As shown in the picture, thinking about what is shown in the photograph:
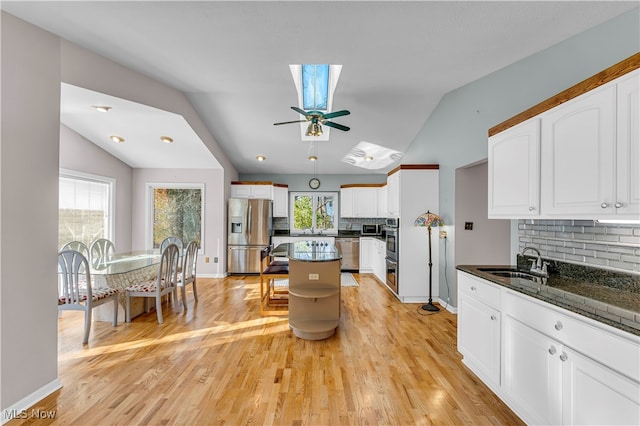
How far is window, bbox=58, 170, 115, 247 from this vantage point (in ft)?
14.6

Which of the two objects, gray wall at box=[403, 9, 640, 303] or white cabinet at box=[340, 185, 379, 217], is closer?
gray wall at box=[403, 9, 640, 303]

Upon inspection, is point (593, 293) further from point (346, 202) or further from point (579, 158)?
point (346, 202)

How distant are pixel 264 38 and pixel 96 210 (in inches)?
183

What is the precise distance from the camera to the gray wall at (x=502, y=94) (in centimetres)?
205

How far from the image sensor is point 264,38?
2.55 meters

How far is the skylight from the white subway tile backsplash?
10.4 ft

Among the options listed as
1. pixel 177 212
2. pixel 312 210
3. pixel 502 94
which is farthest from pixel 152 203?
pixel 502 94

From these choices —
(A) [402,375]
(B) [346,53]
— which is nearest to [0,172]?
(B) [346,53]

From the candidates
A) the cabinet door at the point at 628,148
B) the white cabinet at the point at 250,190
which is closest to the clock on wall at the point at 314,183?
the white cabinet at the point at 250,190

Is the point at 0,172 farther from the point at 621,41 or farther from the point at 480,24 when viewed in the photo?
the point at 621,41

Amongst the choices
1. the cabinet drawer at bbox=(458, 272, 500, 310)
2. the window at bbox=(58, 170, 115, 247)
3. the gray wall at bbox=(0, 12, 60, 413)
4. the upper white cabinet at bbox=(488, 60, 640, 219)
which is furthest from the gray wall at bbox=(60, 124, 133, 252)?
the upper white cabinet at bbox=(488, 60, 640, 219)

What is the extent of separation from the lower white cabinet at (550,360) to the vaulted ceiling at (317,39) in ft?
6.83

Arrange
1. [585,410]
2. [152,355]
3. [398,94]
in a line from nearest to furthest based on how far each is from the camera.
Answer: [585,410] < [152,355] < [398,94]

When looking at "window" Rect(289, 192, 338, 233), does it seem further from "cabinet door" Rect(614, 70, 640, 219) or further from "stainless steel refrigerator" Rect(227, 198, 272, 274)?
"cabinet door" Rect(614, 70, 640, 219)
